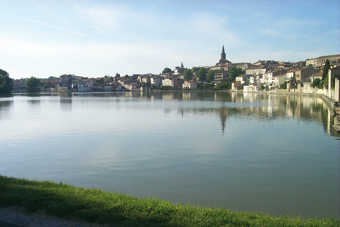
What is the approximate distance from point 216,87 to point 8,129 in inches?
4069

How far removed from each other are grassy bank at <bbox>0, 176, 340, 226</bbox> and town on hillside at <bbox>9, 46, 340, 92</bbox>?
5761 centimetres

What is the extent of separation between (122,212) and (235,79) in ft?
387

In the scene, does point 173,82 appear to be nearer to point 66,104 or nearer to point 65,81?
point 65,81

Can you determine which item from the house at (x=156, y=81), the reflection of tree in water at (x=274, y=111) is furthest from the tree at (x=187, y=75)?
the reflection of tree in water at (x=274, y=111)

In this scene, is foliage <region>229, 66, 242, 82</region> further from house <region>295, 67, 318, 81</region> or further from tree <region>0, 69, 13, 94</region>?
tree <region>0, 69, 13, 94</region>

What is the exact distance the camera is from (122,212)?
4883mm

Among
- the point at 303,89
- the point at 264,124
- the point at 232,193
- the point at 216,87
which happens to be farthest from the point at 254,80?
the point at 232,193

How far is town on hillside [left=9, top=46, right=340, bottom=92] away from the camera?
7738cm

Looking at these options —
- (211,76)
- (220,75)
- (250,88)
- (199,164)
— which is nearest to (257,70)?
(220,75)

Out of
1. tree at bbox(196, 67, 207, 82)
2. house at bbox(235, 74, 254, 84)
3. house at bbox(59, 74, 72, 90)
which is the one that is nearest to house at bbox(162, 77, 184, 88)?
tree at bbox(196, 67, 207, 82)

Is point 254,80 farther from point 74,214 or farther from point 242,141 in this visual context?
point 74,214

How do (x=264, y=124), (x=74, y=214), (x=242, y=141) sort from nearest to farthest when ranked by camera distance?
(x=74, y=214) → (x=242, y=141) → (x=264, y=124)

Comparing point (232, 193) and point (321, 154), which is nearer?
point (232, 193)

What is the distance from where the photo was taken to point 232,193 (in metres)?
7.72
